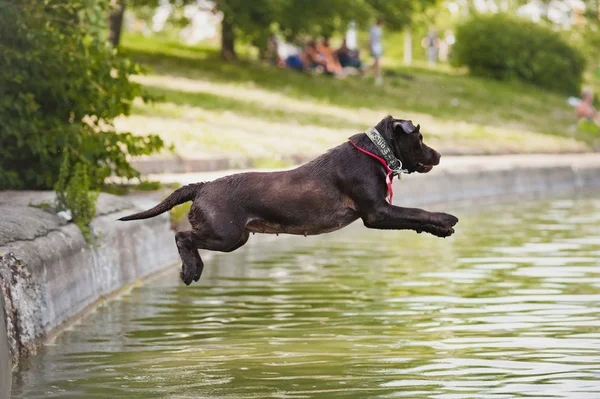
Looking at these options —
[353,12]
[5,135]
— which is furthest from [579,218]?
[353,12]

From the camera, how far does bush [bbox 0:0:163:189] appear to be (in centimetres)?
1219

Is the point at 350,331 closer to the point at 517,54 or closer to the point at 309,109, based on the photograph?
the point at 309,109

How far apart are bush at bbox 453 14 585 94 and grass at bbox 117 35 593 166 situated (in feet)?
8.73

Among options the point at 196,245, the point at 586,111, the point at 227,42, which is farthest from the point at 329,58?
the point at 196,245

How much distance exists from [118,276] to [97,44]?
3300mm

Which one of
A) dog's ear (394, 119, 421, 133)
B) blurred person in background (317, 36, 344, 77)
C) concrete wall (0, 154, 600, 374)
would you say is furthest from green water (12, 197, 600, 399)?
blurred person in background (317, 36, 344, 77)

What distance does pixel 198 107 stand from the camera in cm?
2588

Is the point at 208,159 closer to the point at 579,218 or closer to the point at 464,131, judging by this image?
the point at 579,218

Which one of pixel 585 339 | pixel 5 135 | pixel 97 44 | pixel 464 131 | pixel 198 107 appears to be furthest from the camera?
pixel 464 131

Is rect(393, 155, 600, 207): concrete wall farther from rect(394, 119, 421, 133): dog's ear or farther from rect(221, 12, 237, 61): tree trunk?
rect(221, 12, 237, 61): tree trunk

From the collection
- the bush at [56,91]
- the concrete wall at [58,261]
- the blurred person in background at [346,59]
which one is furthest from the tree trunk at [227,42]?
the bush at [56,91]

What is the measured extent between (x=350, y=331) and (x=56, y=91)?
4.89 m

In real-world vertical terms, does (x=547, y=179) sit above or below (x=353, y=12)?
below

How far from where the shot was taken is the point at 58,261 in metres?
9.24
